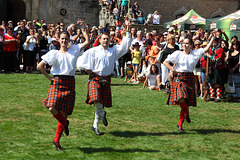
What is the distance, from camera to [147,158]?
21.1 ft

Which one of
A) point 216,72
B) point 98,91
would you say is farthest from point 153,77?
point 98,91

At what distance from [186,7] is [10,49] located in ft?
82.8

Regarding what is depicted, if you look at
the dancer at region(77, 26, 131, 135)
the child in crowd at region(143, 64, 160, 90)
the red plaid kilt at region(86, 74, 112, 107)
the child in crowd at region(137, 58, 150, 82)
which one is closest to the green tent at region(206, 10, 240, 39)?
the child in crowd at region(137, 58, 150, 82)

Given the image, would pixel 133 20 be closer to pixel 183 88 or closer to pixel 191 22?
pixel 191 22

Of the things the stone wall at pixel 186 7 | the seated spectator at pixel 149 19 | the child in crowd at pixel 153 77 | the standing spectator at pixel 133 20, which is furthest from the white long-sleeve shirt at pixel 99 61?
the stone wall at pixel 186 7

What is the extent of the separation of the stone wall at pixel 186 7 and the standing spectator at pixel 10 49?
839 inches

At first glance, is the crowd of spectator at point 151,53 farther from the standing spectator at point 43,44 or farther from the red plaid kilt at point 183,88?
the red plaid kilt at point 183,88

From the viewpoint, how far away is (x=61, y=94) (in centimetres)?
684

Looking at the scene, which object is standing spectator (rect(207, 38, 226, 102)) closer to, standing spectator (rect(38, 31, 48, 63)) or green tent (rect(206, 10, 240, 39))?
green tent (rect(206, 10, 240, 39))

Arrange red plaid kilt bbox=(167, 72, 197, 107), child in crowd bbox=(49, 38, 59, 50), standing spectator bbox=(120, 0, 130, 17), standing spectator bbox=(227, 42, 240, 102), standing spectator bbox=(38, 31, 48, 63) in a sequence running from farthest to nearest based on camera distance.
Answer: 1. standing spectator bbox=(120, 0, 130, 17)
2. standing spectator bbox=(38, 31, 48, 63)
3. child in crowd bbox=(49, 38, 59, 50)
4. standing spectator bbox=(227, 42, 240, 102)
5. red plaid kilt bbox=(167, 72, 197, 107)

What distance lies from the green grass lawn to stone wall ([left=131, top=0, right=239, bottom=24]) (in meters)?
27.3

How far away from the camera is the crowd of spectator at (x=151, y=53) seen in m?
13.1

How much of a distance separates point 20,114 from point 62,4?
80.3 feet

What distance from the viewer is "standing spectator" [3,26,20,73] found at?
18.4 m
